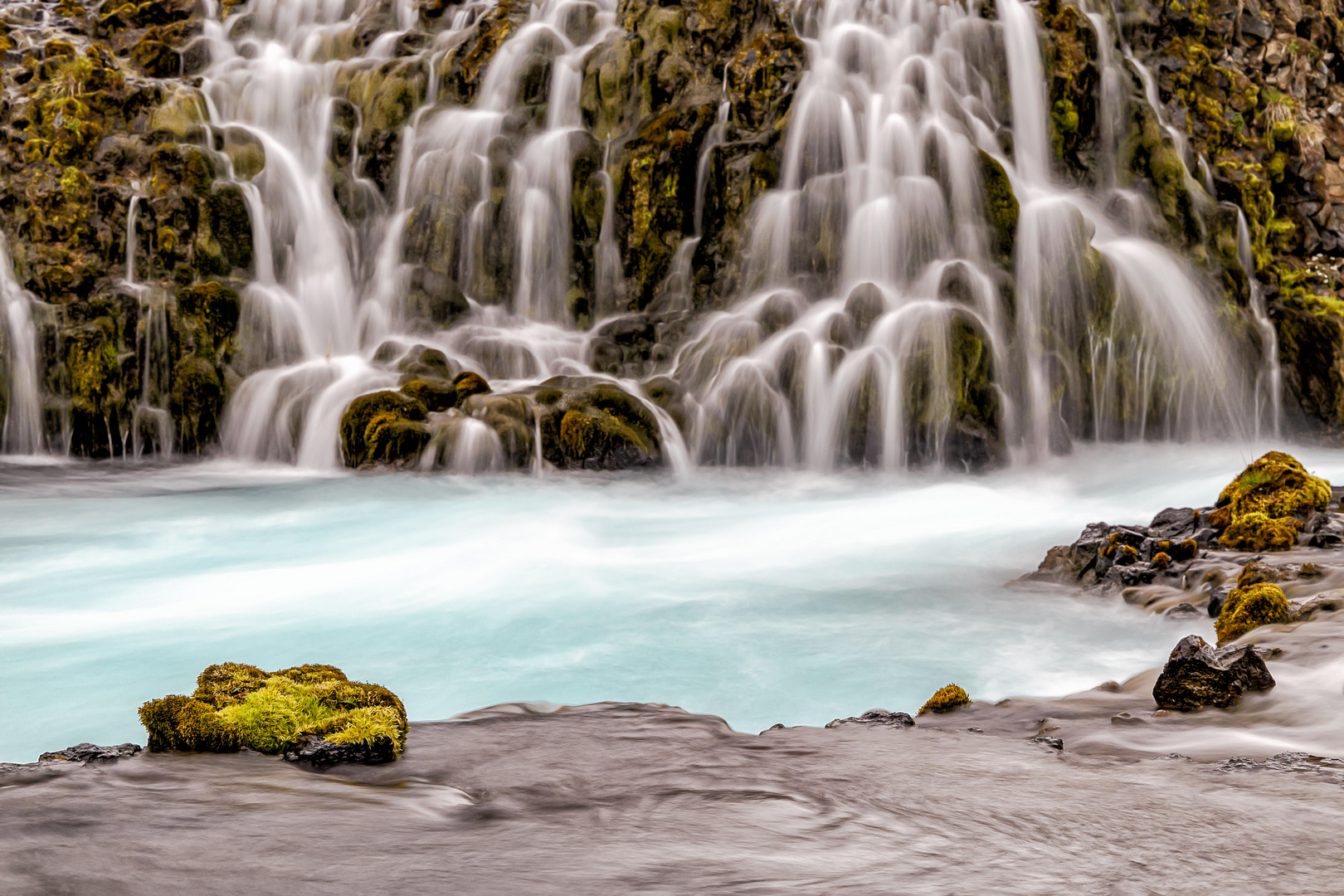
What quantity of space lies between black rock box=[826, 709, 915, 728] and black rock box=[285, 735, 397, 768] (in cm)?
197

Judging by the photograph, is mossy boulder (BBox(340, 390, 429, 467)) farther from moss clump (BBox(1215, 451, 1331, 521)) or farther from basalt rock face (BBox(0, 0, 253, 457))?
moss clump (BBox(1215, 451, 1331, 521))

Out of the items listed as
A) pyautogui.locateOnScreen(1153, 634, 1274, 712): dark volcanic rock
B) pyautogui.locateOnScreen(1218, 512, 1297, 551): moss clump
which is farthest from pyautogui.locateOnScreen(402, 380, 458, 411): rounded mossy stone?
pyautogui.locateOnScreen(1153, 634, 1274, 712): dark volcanic rock

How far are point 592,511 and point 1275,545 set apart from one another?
6.93 meters

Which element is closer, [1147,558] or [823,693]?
[823,693]

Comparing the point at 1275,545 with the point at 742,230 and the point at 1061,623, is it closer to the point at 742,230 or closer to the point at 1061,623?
the point at 1061,623

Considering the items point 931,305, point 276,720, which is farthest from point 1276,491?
point 276,720

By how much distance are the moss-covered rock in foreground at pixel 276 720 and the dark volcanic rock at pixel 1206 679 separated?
3349 mm

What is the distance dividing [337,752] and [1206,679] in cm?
369

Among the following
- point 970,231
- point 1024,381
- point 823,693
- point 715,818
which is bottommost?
point 823,693

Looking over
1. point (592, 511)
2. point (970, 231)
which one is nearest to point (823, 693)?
point (592, 511)

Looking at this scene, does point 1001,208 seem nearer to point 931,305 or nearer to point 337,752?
point 931,305

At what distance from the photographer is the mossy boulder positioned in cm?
1364

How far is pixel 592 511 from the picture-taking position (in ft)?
39.0

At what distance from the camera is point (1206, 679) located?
177 inches
